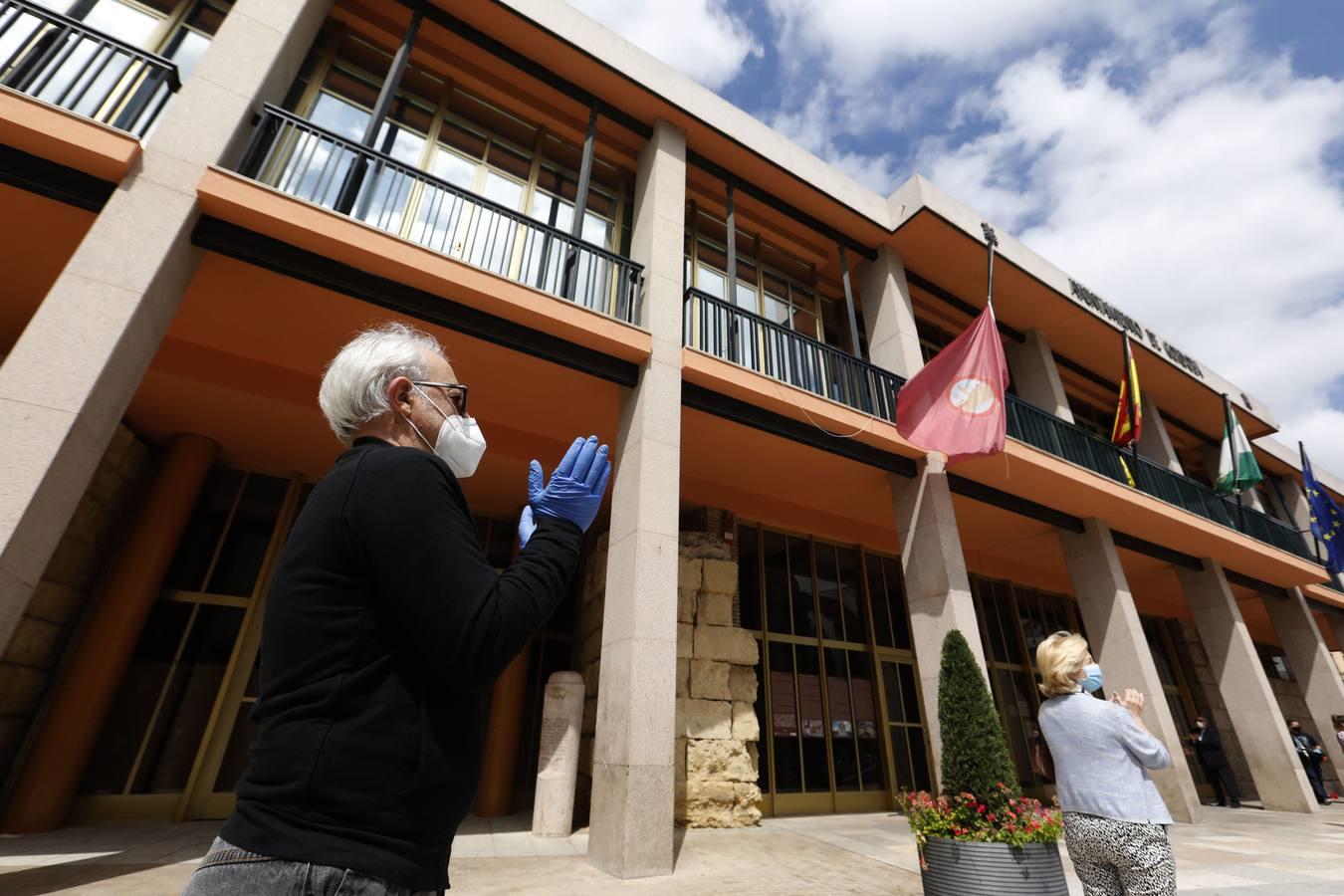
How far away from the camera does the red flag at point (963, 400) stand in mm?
7691

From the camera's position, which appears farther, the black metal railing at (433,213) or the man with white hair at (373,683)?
the black metal railing at (433,213)

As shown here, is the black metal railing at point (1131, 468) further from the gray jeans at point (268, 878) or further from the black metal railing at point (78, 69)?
the black metal railing at point (78, 69)

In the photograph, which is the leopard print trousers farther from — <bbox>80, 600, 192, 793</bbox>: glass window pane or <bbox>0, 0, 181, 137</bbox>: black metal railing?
<bbox>80, 600, 192, 793</bbox>: glass window pane

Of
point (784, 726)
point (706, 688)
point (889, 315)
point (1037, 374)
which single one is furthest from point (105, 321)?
point (1037, 374)

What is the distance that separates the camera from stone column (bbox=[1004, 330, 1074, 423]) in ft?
39.5

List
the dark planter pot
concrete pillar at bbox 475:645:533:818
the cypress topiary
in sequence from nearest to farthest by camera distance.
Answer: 1. the dark planter pot
2. the cypress topiary
3. concrete pillar at bbox 475:645:533:818

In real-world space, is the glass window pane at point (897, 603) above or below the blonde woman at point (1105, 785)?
above

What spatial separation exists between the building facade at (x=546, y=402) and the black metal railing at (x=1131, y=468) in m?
0.15

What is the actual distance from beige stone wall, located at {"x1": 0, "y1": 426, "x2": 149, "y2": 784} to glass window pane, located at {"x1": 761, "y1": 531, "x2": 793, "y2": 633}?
30.0 ft

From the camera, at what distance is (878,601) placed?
1178cm

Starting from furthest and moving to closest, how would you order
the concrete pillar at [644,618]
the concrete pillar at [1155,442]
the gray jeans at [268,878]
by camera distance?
the concrete pillar at [1155,442] → the concrete pillar at [644,618] → the gray jeans at [268,878]

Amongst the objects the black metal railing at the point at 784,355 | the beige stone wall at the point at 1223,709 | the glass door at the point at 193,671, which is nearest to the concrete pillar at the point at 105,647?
the glass door at the point at 193,671

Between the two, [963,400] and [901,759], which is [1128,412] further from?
[901,759]

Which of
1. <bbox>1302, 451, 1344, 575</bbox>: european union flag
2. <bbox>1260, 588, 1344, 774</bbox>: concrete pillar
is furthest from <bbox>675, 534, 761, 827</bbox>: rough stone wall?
<bbox>1302, 451, 1344, 575</bbox>: european union flag
